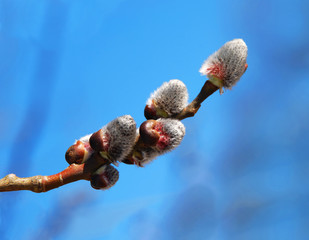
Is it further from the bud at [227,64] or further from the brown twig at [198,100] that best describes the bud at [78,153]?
the bud at [227,64]

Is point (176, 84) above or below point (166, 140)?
above

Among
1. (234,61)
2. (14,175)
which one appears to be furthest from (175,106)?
(14,175)

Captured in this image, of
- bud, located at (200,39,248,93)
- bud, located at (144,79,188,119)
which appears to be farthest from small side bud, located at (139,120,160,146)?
bud, located at (200,39,248,93)

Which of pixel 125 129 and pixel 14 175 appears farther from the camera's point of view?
pixel 14 175

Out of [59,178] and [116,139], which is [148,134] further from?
[59,178]

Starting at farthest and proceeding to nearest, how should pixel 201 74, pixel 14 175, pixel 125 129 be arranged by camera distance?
pixel 201 74 < pixel 14 175 < pixel 125 129

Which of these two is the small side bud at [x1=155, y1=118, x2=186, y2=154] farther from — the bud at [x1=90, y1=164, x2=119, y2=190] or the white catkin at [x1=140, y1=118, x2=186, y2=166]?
the bud at [x1=90, y1=164, x2=119, y2=190]

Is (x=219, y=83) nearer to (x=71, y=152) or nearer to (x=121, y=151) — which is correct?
(x=121, y=151)

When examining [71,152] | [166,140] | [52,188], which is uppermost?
[71,152]

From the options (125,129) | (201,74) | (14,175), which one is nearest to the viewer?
(125,129)
